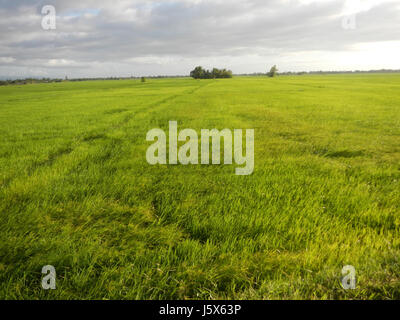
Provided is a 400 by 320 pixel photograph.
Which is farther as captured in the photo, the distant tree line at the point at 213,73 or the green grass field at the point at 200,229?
the distant tree line at the point at 213,73

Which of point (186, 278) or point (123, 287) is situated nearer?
point (123, 287)

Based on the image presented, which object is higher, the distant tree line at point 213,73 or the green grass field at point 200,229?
the distant tree line at point 213,73

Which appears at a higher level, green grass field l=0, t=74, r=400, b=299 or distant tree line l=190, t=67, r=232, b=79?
distant tree line l=190, t=67, r=232, b=79

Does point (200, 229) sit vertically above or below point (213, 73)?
below

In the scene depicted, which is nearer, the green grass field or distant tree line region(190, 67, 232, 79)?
the green grass field

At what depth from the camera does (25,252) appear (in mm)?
2297

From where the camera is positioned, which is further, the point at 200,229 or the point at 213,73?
the point at 213,73

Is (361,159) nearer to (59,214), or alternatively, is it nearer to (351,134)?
(351,134)
